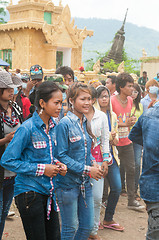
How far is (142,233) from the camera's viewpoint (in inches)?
205

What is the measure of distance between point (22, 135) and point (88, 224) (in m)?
1.31

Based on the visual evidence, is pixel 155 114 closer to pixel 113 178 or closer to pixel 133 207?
pixel 113 178

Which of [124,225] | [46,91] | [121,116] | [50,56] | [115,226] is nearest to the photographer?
[46,91]

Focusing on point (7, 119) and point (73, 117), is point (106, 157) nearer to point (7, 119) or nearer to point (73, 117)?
point (73, 117)

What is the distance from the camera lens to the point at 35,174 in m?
3.05

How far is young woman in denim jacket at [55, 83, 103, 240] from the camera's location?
3596 millimetres

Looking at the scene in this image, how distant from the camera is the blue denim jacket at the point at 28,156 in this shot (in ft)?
10.1

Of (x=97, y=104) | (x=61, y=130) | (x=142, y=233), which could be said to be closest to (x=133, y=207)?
(x=142, y=233)

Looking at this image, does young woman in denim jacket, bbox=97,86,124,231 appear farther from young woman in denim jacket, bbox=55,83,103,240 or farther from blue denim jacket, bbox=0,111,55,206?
blue denim jacket, bbox=0,111,55,206

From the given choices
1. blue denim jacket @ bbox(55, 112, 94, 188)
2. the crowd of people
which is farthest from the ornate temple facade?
blue denim jacket @ bbox(55, 112, 94, 188)

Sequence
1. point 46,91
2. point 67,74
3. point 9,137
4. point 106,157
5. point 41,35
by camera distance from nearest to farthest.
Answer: point 46,91 → point 9,137 → point 106,157 → point 67,74 → point 41,35

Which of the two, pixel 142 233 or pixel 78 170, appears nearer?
pixel 78 170

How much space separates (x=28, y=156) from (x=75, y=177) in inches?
28.4

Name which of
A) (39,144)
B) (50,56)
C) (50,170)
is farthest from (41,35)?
(50,170)
